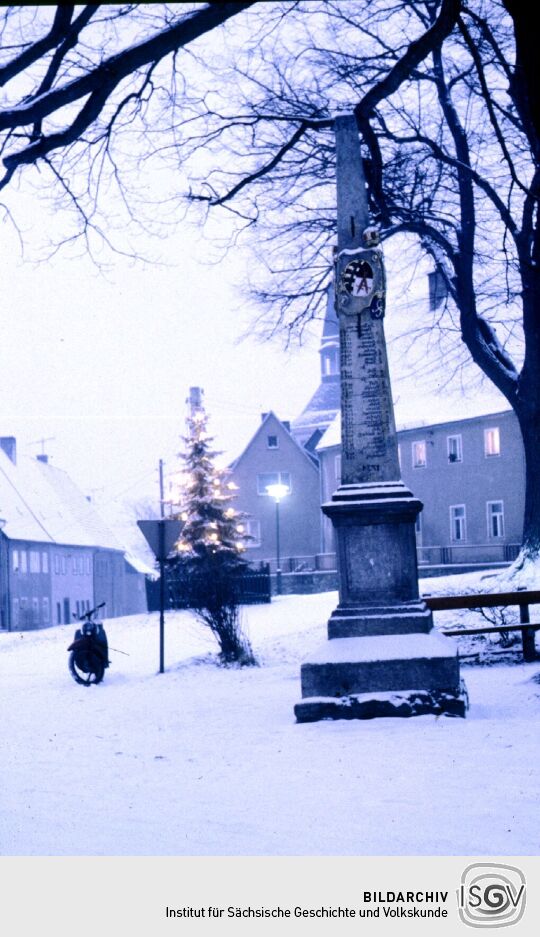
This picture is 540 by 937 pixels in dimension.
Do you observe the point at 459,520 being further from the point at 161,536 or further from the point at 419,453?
the point at 161,536

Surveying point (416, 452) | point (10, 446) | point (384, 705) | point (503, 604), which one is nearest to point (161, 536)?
point (503, 604)

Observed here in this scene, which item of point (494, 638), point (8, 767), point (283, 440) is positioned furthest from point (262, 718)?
point (283, 440)

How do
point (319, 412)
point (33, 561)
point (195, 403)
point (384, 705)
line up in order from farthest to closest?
1. point (319, 412)
2. point (33, 561)
3. point (195, 403)
4. point (384, 705)

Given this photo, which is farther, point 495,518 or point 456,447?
point 456,447

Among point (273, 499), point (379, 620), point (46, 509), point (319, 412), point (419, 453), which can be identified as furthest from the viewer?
point (319, 412)

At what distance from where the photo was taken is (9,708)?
11102mm

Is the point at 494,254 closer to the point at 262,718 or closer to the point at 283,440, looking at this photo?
the point at 262,718

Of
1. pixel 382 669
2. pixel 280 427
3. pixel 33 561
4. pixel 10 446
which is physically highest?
pixel 280 427

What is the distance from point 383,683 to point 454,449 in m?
33.4

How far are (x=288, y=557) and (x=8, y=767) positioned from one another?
4051cm

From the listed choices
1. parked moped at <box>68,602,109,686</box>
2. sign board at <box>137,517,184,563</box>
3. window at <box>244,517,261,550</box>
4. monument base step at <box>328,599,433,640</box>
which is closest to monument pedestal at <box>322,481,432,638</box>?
monument base step at <box>328,599,433,640</box>

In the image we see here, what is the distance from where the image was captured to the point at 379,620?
8.47 meters

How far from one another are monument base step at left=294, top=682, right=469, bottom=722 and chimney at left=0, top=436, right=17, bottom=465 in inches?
1689

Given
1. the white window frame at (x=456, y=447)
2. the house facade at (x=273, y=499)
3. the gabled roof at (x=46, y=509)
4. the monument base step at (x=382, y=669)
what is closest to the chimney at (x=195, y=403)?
the white window frame at (x=456, y=447)
